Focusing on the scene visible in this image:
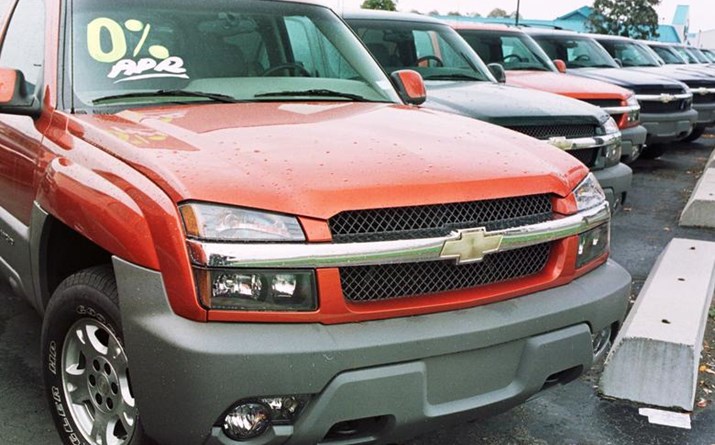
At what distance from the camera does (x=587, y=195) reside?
3199 millimetres

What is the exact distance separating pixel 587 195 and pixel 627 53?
460 inches

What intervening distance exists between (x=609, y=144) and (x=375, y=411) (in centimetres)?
480

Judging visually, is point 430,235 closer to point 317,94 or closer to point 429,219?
point 429,219

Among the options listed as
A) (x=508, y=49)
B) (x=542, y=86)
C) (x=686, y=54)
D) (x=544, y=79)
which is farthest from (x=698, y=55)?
(x=542, y=86)

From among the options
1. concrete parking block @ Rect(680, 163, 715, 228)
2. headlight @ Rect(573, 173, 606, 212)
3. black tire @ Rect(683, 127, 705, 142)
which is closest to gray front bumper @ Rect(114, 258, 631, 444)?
headlight @ Rect(573, 173, 606, 212)

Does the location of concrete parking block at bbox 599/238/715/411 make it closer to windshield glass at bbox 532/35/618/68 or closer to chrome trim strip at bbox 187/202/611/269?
chrome trim strip at bbox 187/202/611/269

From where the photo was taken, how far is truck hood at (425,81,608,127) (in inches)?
242

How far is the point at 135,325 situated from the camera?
2455 millimetres

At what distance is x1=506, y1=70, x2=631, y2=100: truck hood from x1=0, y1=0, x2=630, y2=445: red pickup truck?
496 cm

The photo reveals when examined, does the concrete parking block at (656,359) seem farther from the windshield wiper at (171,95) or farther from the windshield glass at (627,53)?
the windshield glass at (627,53)

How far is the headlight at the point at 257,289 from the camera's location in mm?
2389

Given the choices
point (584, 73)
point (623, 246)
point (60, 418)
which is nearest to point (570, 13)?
point (584, 73)

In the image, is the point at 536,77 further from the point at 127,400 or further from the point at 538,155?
the point at 127,400

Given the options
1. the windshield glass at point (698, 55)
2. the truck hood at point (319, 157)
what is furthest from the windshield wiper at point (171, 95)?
the windshield glass at point (698, 55)
